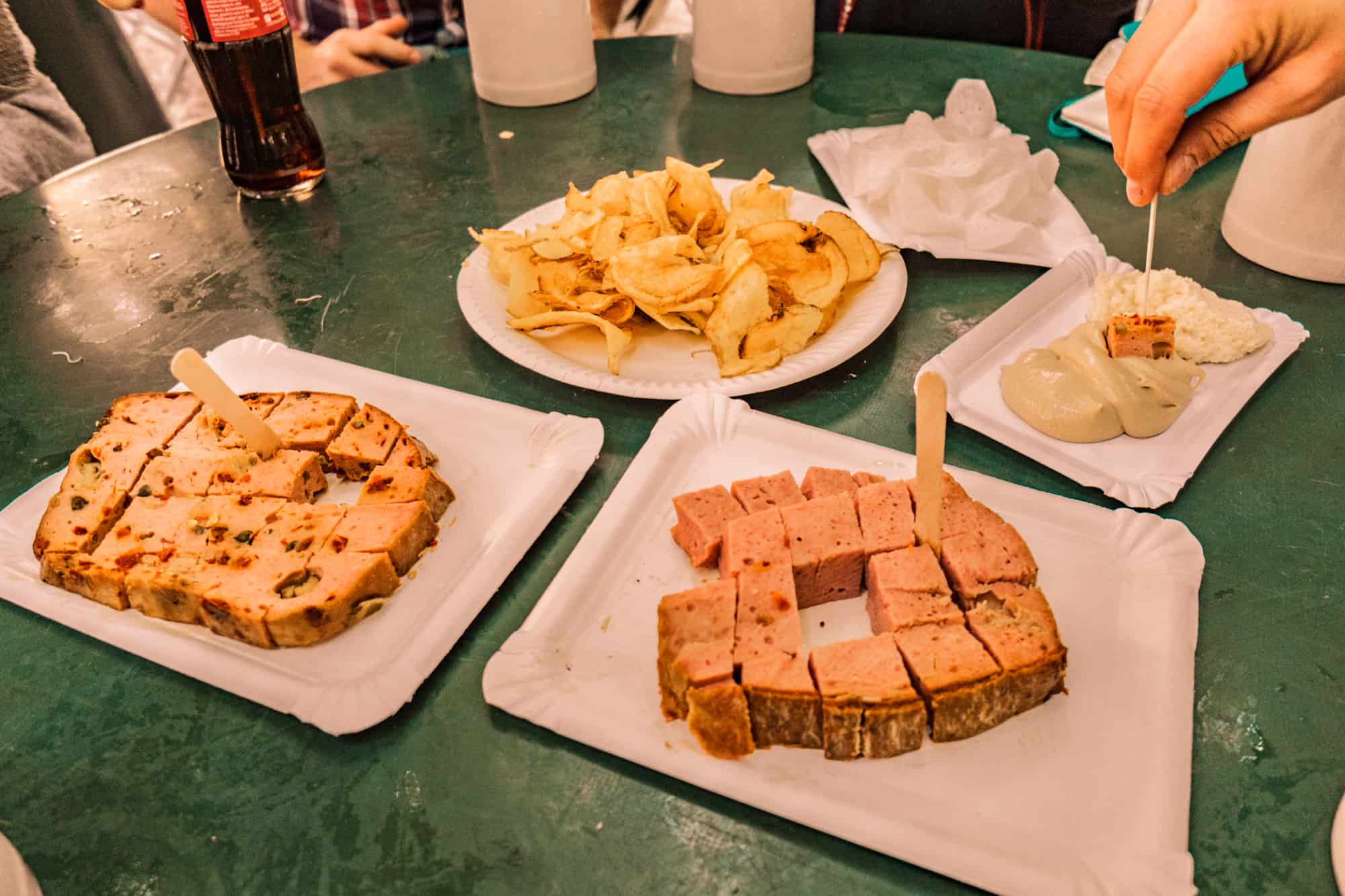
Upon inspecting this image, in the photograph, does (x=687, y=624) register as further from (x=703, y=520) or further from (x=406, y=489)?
(x=406, y=489)

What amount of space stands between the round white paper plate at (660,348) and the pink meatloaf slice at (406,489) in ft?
1.06

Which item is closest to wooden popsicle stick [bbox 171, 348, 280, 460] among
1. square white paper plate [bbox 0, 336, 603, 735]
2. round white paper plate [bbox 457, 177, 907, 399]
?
square white paper plate [bbox 0, 336, 603, 735]

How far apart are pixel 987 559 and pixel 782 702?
1.12 ft

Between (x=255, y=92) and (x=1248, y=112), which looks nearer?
(x=1248, y=112)

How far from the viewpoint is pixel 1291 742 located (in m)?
1.07

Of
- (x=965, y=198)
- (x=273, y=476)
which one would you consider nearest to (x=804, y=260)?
(x=965, y=198)

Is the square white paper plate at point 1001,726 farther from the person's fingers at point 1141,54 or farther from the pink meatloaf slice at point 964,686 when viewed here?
the person's fingers at point 1141,54

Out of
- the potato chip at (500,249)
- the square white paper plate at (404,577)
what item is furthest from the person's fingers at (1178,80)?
the potato chip at (500,249)

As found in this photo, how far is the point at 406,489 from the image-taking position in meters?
1.31

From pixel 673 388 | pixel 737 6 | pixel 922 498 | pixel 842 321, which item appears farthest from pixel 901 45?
pixel 922 498

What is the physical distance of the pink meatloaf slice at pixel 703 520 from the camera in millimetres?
1249

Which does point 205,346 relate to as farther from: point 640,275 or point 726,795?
point 726,795

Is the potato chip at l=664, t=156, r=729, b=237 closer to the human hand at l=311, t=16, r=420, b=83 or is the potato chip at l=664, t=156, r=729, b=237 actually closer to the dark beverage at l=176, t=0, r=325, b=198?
the dark beverage at l=176, t=0, r=325, b=198

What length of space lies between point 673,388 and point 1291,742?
95cm
